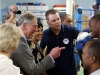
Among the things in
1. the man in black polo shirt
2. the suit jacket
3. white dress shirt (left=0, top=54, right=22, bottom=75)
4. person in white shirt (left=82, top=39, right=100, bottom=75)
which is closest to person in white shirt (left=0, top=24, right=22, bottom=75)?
A: white dress shirt (left=0, top=54, right=22, bottom=75)

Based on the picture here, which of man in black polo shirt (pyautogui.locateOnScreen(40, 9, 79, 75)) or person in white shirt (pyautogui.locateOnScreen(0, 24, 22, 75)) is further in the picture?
man in black polo shirt (pyautogui.locateOnScreen(40, 9, 79, 75))

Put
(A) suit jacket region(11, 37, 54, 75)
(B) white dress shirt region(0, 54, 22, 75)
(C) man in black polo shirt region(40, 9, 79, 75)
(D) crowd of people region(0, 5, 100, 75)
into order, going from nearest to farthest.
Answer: (B) white dress shirt region(0, 54, 22, 75)
(D) crowd of people region(0, 5, 100, 75)
(A) suit jacket region(11, 37, 54, 75)
(C) man in black polo shirt region(40, 9, 79, 75)

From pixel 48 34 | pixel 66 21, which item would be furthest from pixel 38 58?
pixel 66 21

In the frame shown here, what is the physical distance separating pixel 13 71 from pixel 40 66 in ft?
1.64

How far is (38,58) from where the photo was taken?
224cm

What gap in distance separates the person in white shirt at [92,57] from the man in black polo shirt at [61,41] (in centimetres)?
98

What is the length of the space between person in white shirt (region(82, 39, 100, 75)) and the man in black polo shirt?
3.21 feet

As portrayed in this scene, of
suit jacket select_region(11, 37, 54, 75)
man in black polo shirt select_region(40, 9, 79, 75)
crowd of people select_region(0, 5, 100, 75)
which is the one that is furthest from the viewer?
man in black polo shirt select_region(40, 9, 79, 75)

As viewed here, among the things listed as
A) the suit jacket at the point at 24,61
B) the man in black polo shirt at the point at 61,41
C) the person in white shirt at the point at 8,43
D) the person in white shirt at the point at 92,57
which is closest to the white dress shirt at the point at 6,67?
the person in white shirt at the point at 8,43

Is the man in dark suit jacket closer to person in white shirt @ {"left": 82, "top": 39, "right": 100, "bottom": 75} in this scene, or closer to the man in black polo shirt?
person in white shirt @ {"left": 82, "top": 39, "right": 100, "bottom": 75}

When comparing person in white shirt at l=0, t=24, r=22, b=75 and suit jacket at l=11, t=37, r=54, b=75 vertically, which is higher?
person in white shirt at l=0, t=24, r=22, b=75

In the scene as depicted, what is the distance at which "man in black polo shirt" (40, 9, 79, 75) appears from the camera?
271 centimetres

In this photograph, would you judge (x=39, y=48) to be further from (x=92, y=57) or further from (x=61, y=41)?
(x=92, y=57)

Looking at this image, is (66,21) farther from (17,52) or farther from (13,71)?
(13,71)
